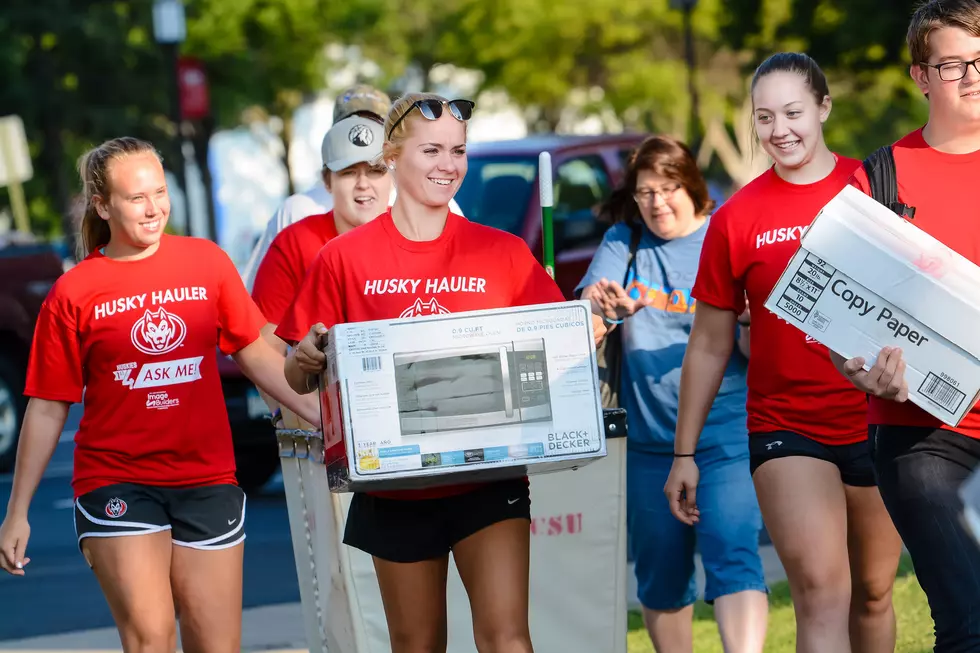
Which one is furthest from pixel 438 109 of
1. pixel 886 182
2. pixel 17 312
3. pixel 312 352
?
pixel 17 312

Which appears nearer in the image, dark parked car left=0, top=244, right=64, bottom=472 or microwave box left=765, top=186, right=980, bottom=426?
microwave box left=765, top=186, right=980, bottom=426

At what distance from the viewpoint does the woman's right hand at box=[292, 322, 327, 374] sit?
4508 millimetres

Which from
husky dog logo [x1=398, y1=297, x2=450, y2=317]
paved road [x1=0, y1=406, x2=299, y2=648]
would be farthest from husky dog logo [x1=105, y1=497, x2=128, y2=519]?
paved road [x1=0, y1=406, x2=299, y2=648]

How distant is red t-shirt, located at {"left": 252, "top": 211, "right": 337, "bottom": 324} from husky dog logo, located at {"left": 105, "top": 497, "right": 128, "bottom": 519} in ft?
4.35

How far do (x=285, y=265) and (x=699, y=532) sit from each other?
1.76 meters

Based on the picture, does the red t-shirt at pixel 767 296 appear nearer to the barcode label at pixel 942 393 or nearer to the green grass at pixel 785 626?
the barcode label at pixel 942 393

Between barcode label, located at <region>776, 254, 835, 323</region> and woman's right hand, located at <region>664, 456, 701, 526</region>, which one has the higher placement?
barcode label, located at <region>776, 254, 835, 323</region>

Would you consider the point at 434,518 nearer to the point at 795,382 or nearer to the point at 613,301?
the point at 795,382

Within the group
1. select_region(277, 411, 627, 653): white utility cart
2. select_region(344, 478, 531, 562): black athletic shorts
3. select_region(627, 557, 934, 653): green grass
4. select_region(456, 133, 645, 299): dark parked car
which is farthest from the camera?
select_region(456, 133, 645, 299): dark parked car

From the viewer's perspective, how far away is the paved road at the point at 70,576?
8664 millimetres

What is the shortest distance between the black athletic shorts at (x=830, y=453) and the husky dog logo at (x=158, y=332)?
1.75m

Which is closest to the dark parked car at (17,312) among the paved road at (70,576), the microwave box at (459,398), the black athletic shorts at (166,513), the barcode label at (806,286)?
the paved road at (70,576)

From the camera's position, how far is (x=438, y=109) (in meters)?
4.70

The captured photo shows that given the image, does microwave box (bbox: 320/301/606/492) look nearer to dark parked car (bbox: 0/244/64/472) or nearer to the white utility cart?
the white utility cart
